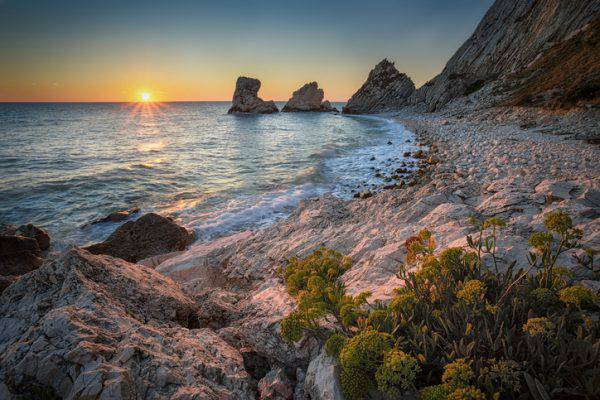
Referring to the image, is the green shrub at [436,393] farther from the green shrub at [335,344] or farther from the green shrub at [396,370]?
the green shrub at [335,344]

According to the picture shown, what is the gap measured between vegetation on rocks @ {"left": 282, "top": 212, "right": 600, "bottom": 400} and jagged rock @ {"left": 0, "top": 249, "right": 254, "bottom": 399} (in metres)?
1.09

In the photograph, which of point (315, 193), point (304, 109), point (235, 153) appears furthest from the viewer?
point (304, 109)

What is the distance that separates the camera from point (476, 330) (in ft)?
9.40

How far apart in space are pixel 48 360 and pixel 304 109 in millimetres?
127505

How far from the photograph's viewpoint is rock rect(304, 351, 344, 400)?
2.81 meters

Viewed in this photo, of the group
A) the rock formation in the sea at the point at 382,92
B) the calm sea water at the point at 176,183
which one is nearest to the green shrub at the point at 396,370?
the calm sea water at the point at 176,183

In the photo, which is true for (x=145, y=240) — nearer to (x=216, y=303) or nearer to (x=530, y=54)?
(x=216, y=303)

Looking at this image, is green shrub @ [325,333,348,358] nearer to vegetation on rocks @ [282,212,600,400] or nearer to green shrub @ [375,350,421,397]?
vegetation on rocks @ [282,212,600,400]

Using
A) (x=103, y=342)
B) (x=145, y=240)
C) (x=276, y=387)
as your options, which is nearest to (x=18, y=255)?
(x=145, y=240)

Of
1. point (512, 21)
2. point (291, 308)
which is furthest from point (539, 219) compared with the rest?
point (512, 21)

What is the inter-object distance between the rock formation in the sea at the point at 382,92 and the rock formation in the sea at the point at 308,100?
20.1 metres

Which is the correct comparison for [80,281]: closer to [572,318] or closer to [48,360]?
[48,360]

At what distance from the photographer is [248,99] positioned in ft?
372

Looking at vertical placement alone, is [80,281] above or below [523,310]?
below
